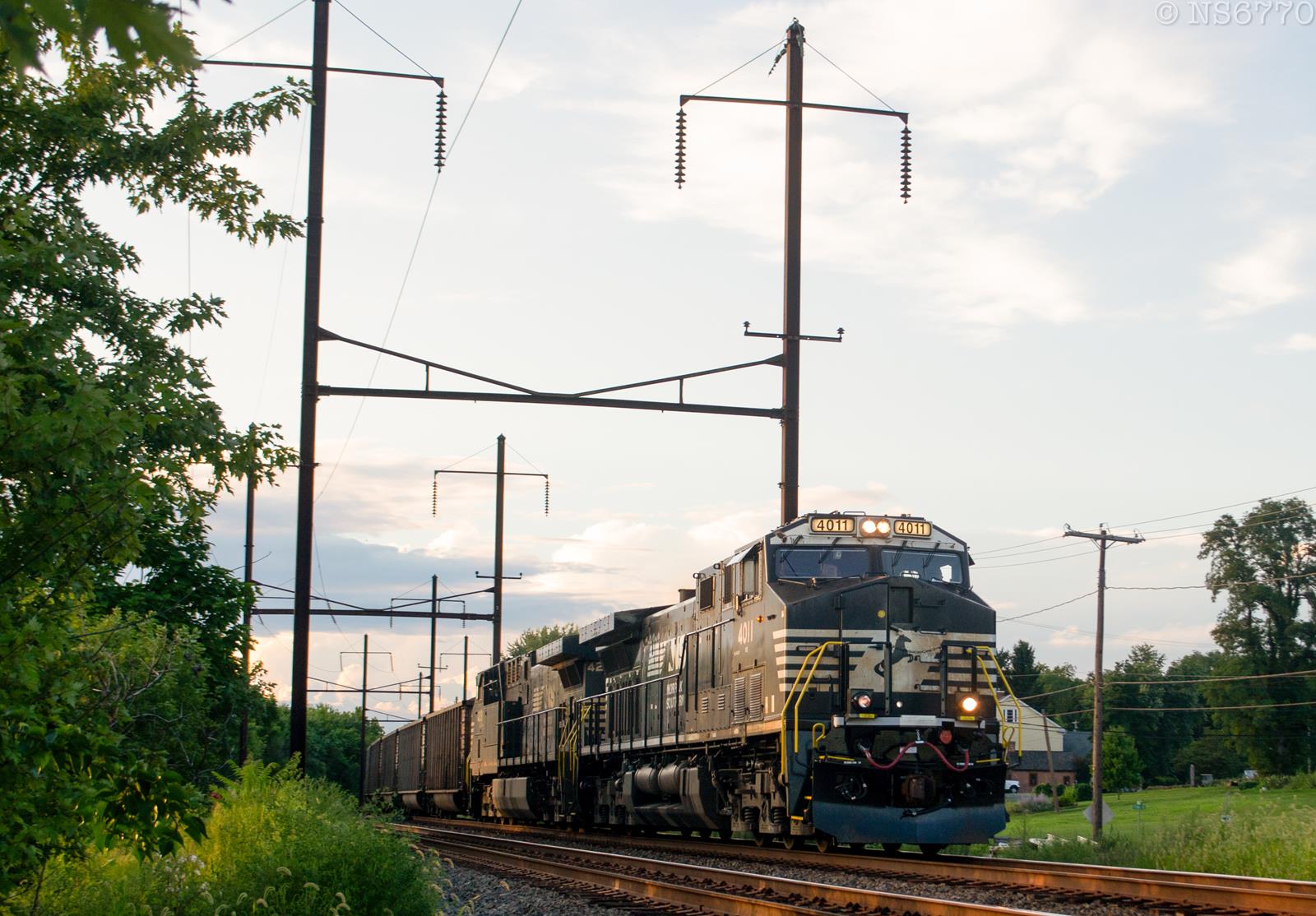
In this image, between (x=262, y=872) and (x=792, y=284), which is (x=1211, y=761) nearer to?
(x=792, y=284)

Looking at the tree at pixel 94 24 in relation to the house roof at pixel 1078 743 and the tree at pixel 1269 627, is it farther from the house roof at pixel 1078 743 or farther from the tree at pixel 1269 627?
the house roof at pixel 1078 743

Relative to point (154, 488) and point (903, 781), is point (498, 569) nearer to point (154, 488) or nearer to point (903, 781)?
point (903, 781)

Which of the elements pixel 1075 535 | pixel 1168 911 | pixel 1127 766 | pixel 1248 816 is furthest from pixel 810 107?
pixel 1127 766

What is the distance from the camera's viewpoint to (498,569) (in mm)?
41688

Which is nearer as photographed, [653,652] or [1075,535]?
[653,652]

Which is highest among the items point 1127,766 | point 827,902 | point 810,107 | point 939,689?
point 810,107

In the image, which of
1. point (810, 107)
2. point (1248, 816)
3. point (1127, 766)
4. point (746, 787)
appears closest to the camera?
point (1248, 816)

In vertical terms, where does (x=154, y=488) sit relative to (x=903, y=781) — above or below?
above

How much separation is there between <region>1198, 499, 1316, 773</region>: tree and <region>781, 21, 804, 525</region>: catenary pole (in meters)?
65.4

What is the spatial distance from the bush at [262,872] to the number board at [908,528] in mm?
7854

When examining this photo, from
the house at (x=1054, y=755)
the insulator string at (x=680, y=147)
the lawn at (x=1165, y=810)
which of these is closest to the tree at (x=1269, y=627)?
the lawn at (x=1165, y=810)

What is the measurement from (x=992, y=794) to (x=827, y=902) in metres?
5.09

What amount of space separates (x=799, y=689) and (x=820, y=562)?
183 centimetres

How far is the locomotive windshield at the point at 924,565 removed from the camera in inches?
680
